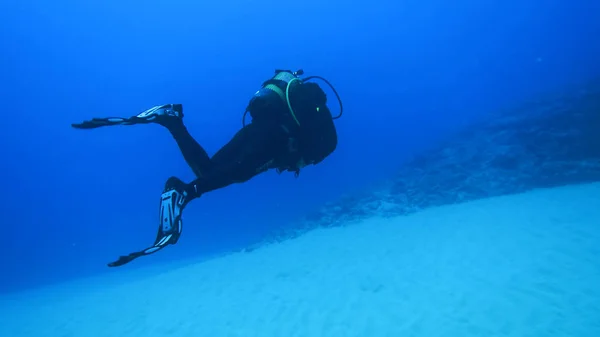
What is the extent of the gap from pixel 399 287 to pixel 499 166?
36.7 ft

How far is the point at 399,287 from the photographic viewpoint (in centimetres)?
704

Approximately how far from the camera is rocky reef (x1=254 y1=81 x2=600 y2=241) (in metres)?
13.7

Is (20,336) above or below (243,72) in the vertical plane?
below

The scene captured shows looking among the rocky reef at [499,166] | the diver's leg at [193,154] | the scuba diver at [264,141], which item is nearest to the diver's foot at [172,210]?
the scuba diver at [264,141]

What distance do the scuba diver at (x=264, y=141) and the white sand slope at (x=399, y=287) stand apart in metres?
3.66

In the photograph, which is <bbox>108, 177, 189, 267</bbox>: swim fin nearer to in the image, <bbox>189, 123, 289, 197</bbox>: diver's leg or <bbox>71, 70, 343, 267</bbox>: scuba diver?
<bbox>71, 70, 343, 267</bbox>: scuba diver

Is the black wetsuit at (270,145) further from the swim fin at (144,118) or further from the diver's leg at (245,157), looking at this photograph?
the swim fin at (144,118)

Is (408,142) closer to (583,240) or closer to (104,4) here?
(583,240)

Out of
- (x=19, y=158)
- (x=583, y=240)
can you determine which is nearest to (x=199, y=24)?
(x=19, y=158)

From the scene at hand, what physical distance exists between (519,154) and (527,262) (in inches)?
417

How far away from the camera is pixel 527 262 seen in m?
6.82

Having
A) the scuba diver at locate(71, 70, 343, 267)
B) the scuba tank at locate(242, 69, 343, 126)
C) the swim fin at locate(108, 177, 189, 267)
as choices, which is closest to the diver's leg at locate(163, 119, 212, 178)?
the scuba diver at locate(71, 70, 343, 267)

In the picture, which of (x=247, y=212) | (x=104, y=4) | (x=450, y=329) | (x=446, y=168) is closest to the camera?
(x=450, y=329)

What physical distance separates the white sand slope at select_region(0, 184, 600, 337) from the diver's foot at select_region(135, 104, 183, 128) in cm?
437
